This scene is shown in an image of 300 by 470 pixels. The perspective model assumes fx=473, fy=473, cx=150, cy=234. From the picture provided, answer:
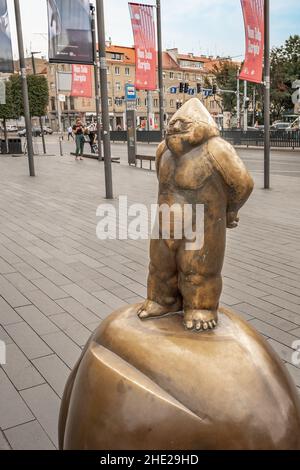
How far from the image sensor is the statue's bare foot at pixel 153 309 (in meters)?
1.86

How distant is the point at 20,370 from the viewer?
331 centimetres

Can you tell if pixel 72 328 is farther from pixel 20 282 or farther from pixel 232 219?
pixel 232 219

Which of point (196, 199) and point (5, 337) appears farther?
point (5, 337)

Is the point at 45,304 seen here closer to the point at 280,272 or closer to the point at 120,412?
the point at 280,272

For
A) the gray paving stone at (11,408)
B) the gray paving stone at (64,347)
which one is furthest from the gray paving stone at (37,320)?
the gray paving stone at (11,408)

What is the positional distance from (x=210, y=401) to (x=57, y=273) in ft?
13.5

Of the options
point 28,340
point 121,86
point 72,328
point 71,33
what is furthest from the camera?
point 121,86

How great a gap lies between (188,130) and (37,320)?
2887 millimetres

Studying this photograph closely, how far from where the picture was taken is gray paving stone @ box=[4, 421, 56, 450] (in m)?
2.52

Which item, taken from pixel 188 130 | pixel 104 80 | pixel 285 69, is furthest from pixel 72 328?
pixel 285 69

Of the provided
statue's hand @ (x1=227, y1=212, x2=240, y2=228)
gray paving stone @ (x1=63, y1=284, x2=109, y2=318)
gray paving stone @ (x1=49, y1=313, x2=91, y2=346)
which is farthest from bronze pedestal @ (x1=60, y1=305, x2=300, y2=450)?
gray paving stone @ (x1=63, y1=284, x2=109, y2=318)

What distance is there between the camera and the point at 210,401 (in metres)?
1.52

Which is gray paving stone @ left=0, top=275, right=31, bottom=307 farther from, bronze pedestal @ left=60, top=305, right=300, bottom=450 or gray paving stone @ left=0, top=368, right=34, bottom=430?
bronze pedestal @ left=60, top=305, right=300, bottom=450

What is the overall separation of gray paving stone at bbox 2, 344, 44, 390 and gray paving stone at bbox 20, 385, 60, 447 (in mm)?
89
